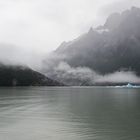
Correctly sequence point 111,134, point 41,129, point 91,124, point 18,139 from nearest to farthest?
point 18,139 < point 111,134 < point 41,129 < point 91,124

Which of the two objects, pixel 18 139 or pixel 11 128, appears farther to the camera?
pixel 11 128

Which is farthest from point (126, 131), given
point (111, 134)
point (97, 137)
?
point (97, 137)

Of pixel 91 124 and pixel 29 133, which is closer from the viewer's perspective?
pixel 29 133

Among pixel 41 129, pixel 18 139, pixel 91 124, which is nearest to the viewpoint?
pixel 18 139

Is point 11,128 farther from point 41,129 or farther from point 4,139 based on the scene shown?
point 4,139

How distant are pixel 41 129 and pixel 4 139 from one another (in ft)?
32.5

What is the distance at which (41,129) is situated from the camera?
50.7 metres

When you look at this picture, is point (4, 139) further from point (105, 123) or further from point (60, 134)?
point (105, 123)

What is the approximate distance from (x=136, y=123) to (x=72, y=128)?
14574 millimetres

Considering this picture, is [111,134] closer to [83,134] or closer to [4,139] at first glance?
[83,134]

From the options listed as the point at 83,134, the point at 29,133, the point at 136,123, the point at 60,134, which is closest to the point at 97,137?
the point at 83,134

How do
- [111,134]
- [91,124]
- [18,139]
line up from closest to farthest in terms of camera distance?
[18,139], [111,134], [91,124]

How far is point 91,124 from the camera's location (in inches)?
2218

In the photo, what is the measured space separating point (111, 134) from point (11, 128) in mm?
18911
